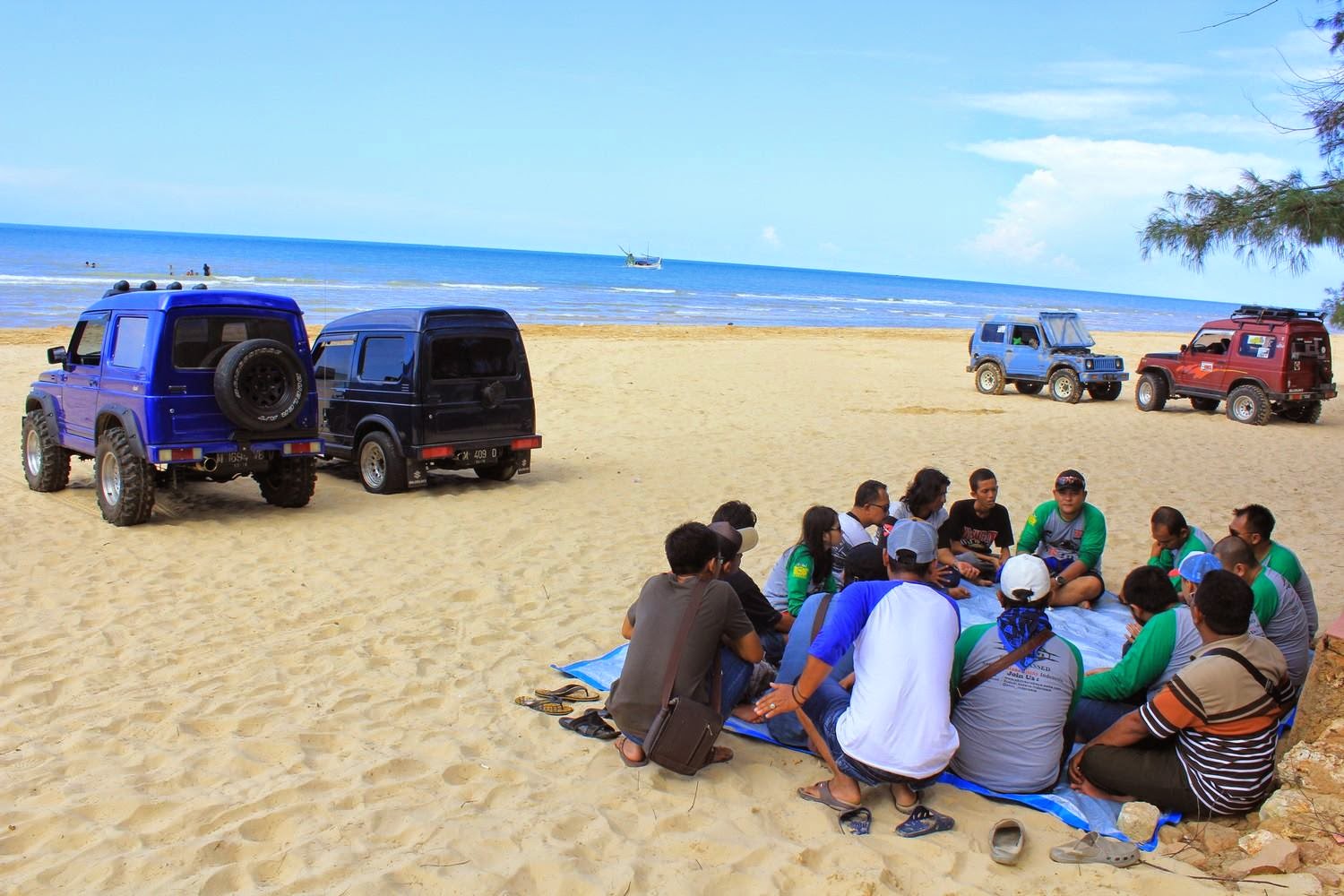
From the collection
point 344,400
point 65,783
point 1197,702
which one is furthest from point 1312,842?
point 344,400

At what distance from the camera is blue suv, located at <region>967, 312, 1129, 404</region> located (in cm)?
2088

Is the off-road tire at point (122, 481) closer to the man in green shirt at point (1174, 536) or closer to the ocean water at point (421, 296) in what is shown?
the man in green shirt at point (1174, 536)

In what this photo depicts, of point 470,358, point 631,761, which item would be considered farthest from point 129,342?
point 631,761

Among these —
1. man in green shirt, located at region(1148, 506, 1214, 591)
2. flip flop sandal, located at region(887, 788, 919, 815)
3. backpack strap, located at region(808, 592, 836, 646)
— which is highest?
man in green shirt, located at region(1148, 506, 1214, 591)

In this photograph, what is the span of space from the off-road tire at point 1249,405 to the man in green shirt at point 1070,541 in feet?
40.7

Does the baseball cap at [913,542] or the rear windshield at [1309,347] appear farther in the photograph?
the rear windshield at [1309,347]

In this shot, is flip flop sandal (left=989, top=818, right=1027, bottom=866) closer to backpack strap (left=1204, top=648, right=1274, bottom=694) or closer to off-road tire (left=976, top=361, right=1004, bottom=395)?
backpack strap (left=1204, top=648, right=1274, bottom=694)

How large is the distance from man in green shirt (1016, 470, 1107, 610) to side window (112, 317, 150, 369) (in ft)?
25.8

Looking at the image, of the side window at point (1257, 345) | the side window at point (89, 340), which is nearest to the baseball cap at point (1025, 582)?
the side window at point (89, 340)

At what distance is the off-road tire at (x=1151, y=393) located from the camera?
770 inches

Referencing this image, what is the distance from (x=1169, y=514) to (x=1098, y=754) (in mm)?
2815

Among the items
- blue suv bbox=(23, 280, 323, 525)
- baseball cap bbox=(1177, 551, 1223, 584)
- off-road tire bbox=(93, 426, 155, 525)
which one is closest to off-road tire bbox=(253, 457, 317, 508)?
blue suv bbox=(23, 280, 323, 525)

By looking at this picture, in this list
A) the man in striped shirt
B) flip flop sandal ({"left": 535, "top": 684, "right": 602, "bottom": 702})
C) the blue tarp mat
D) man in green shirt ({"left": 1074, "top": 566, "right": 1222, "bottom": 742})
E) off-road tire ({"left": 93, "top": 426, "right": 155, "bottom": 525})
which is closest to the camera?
the man in striped shirt

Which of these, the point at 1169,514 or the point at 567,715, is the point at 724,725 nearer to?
the point at 567,715
